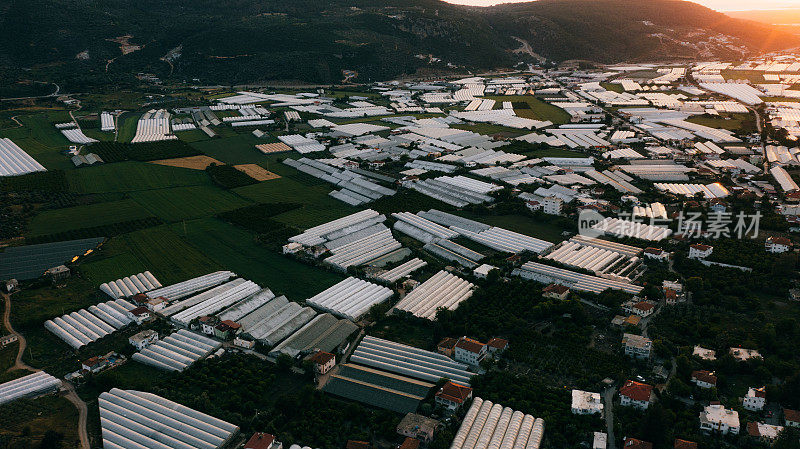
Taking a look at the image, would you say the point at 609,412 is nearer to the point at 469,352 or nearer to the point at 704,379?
the point at 704,379

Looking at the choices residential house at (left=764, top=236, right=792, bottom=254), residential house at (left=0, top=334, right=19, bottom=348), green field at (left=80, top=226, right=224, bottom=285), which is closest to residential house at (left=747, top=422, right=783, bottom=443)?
residential house at (left=764, top=236, right=792, bottom=254)

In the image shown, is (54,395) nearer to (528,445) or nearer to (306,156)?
(528,445)

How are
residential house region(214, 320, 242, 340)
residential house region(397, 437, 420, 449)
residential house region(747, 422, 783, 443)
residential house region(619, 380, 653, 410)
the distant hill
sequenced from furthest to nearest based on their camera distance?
the distant hill, residential house region(214, 320, 242, 340), residential house region(619, 380, 653, 410), residential house region(747, 422, 783, 443), residential house region(397, 437, 420, 449)

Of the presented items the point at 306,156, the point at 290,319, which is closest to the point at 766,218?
the point at 290,319

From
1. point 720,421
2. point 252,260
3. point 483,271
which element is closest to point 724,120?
point 483,271

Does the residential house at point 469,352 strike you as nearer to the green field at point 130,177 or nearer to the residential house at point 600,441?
the residential house at point 600,441

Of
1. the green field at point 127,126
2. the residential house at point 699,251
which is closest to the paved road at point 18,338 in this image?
the residential house at point 699,251

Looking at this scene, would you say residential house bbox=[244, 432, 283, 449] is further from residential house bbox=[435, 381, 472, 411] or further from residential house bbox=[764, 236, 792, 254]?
residential house bbox=[764, 236, 792, 254]

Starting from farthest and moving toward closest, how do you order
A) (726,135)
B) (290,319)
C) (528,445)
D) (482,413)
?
(726,135) < (290,319) < (482,413) < (528,445)
